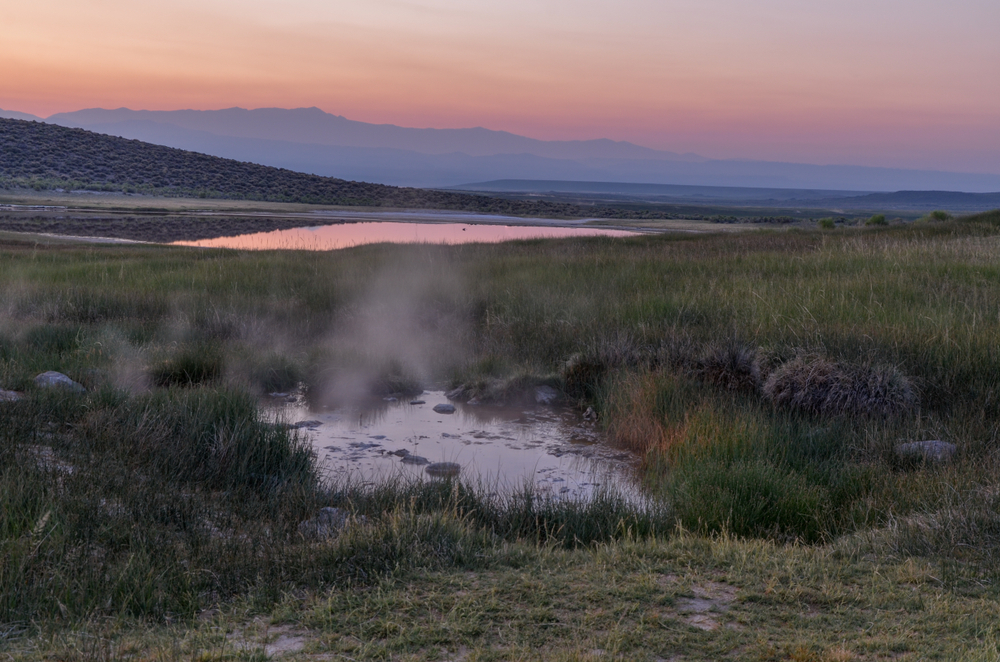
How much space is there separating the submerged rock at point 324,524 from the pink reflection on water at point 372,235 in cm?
1894

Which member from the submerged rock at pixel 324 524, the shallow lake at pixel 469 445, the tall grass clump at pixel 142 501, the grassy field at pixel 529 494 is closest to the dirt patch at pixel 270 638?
the grassy field at pixel 529 494

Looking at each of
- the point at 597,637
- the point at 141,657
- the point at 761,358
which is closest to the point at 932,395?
the point at 761,358

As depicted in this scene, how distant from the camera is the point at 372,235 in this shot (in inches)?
1240

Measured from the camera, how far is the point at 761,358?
8.51 meters

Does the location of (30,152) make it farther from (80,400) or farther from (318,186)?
(80,400)

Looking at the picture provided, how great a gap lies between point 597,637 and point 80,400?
5.58 m

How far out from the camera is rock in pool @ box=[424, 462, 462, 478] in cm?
686

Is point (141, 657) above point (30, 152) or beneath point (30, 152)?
beneath

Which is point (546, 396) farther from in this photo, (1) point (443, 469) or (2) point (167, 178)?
(2) point (167, 178)

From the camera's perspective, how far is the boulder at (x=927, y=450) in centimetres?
590

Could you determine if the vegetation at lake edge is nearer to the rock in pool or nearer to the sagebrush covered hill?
the sagebrush covered hill

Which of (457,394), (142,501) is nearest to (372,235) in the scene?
(457,394)

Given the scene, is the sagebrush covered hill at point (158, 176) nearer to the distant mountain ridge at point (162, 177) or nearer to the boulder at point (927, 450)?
the distant mountain ridge at point (162, 177)

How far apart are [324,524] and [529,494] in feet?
4.80
